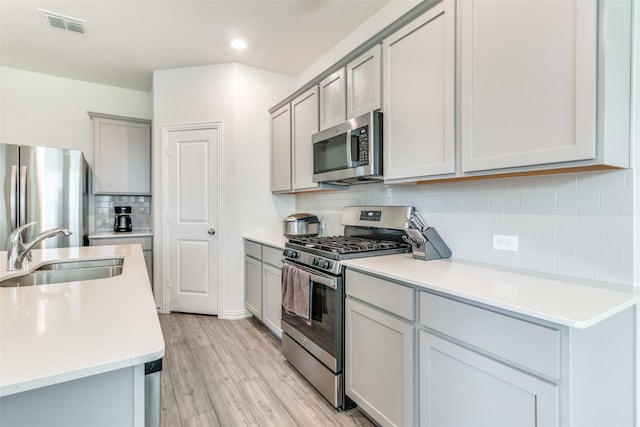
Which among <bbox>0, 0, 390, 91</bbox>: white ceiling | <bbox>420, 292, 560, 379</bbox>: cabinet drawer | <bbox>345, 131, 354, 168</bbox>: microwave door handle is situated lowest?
<bbox>420, 292, 560, 379</bbox>: cabinet drawer

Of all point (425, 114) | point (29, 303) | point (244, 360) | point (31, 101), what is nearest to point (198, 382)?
point (244, 360)

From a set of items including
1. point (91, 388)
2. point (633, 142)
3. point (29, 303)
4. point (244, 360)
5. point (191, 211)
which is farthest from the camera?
point (191, 211)

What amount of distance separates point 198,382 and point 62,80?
13.1 ft

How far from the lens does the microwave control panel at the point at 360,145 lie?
7.06 feet

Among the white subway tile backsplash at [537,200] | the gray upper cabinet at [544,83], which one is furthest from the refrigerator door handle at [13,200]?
the white subway tile backsplash at [537,200]

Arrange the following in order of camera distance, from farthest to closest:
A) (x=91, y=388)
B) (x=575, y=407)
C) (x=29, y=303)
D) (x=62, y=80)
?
(x=62, y=80) < (x=29, y=303) < (x=575, y=407) < (x=91, y=388)

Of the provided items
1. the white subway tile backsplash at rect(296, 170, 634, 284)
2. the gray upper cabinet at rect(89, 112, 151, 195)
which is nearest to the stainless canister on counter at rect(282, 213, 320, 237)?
the white subway tile backsplash at rect(296, 170, 634, 284)

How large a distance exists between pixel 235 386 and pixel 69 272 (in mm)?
1251

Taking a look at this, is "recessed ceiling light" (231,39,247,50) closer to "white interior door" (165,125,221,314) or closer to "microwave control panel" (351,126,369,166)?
"white interior door" (165,125,221,314)

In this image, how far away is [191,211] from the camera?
3.58 metres

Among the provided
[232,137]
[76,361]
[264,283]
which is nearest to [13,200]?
[232,137]

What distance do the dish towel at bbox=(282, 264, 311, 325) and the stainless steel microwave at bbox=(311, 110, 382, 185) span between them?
0.76 metres

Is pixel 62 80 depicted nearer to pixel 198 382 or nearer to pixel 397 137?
pixel 198 382

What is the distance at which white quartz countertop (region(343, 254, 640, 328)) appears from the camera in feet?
3.35
